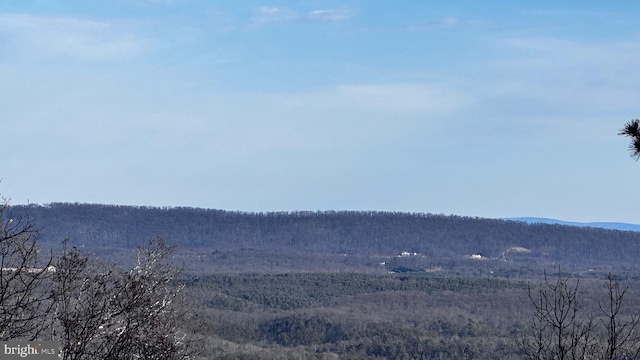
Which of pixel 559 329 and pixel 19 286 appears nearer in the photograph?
pixel 559 329

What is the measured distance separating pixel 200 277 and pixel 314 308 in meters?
25.9

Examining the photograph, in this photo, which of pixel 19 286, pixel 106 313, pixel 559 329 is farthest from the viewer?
pixel 19 286

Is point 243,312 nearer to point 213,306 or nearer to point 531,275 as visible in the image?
point 213,306

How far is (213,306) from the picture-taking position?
134875 millimetres

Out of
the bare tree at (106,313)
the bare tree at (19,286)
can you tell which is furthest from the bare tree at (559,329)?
the bare tree at (19,286)

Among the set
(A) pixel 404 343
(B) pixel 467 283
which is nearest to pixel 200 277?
(B) pixel 467 283

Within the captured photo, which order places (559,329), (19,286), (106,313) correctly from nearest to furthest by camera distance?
1. (559,329)
2. (106,313)
3. (19,286)

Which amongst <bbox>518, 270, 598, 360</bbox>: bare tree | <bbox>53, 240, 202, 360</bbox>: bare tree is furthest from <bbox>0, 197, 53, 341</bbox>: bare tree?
<bbox>518, 270, 598, 360</bbox>: bare tree

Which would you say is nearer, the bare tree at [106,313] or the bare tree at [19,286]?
the bare tree at [19,286]

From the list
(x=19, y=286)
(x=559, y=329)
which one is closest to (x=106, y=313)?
(x=19, y=286)

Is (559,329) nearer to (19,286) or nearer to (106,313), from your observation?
(106,313)

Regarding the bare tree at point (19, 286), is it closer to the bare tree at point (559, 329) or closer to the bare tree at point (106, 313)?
the bare tree at point (106, 313)

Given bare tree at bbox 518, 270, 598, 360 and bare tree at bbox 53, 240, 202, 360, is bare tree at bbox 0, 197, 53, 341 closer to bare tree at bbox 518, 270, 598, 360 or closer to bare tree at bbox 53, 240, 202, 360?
bare tree at bbox 53, 240, 202, 360

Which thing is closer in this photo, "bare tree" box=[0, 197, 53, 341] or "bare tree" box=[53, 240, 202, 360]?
"bare tree" box=[0, 197, 53, 341]
